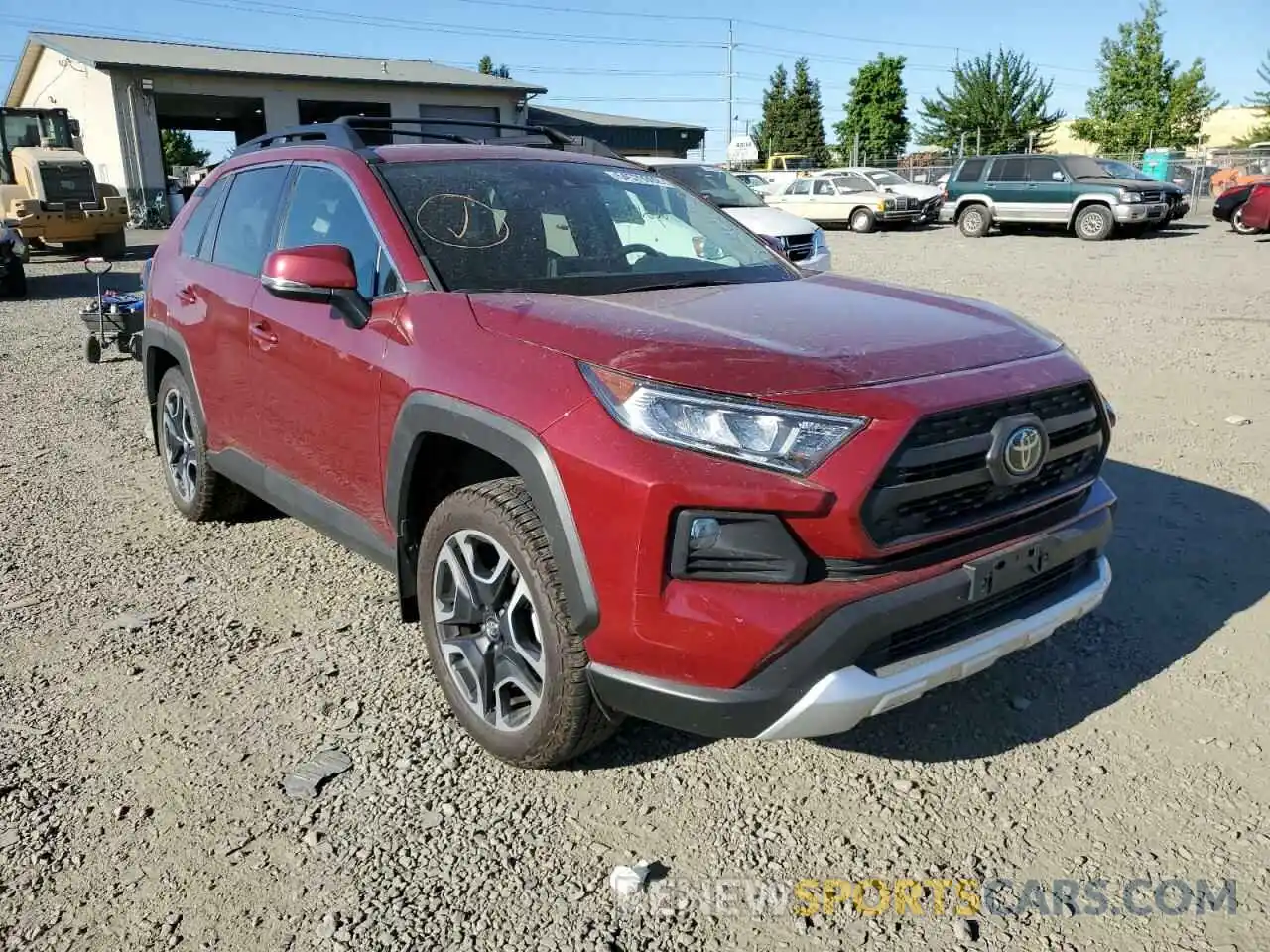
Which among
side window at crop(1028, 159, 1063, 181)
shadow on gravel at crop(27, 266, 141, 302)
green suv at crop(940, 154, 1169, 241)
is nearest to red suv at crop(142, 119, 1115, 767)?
shadow on gravel at crop(27, 266, 141, 302)

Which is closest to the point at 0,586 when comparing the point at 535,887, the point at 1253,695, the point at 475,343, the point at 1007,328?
the point at 475,343

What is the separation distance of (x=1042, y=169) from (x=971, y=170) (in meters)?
1.73

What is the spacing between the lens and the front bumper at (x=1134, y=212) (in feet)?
66.1

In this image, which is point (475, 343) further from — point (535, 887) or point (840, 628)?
point (535, 887)

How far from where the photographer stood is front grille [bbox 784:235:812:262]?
1155 centimetres

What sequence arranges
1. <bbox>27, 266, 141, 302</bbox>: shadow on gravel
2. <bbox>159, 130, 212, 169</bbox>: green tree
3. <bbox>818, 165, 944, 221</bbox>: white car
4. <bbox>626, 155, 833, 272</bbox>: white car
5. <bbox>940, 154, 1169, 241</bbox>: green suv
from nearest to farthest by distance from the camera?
<bbox>626, 155, 833, 272</bbox>: white car, <bbox>27, 266, 141, 302</bbox>: shadow on gravel, <bbox>940, 154, 1169, 241</bbox>: green suv, <bbox>818, 165, 944, 221</bbox>: white car, <bbox>159, 130, 212, 169</bbox>: green tree

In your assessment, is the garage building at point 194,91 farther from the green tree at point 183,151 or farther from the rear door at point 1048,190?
the green tree at point 183,151

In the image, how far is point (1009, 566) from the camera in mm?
2637

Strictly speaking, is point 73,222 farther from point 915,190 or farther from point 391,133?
point 915,190

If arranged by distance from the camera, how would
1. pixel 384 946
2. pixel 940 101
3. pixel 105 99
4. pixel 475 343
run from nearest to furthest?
pixel 384 946
pixel 475 343
pixel 105 99
pixel 940 101

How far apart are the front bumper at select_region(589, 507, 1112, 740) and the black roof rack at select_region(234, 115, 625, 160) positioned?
239 cm

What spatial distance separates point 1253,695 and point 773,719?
1942 mm

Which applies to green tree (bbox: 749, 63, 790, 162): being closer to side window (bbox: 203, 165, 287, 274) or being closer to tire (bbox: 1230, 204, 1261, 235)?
tire (bbox: 1230, 204, 1261, 235)

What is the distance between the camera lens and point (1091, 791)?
9.34ft
